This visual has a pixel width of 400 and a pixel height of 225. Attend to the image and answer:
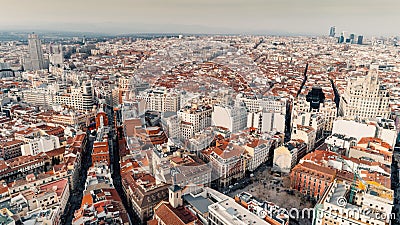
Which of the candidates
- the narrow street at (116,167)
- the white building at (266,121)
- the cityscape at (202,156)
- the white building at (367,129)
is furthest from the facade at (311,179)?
the narrow street at (116,167)

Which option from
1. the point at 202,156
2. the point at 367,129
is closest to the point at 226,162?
the point at 202,156

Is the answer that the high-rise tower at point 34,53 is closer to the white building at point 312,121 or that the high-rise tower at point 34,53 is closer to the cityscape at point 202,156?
the cityscape at point 202,156

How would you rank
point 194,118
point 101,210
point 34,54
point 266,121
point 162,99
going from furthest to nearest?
point 34,54
point 266,121
point 162,99
point 194,118
point 101,210

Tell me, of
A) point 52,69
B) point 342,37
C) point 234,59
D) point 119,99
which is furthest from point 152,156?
point 342,37

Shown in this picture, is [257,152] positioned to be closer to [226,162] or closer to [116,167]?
[226,162]

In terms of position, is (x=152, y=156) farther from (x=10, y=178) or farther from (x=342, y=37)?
(x=342, y=37)

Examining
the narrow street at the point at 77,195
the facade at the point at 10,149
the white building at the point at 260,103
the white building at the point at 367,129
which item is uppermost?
the white building at the point at 260,103
